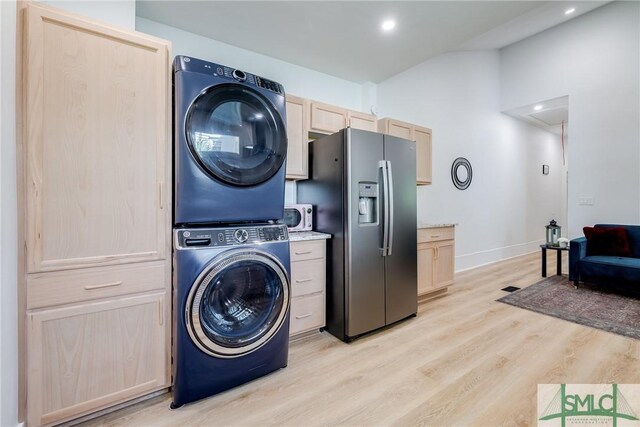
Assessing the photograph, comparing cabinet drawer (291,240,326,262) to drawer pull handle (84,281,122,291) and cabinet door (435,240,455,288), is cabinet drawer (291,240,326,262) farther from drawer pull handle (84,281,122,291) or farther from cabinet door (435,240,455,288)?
cabinet door (435,240,455,288)

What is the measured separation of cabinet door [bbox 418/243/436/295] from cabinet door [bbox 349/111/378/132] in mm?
1427

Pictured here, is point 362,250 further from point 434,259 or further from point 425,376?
point 434,259

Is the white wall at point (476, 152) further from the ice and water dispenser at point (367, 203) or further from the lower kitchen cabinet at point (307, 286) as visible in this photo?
the lower kitchen cabinet at point (307, 286)

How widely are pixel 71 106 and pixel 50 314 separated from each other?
98 cm

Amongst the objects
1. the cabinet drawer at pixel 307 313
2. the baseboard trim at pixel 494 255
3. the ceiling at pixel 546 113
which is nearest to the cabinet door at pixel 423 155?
the baseboard trim at pixel 494 255

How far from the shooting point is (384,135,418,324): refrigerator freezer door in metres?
2.49

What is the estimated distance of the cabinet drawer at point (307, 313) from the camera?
7.34ft

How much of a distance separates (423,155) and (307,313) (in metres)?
2.43

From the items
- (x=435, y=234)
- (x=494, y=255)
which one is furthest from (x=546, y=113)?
(x=435, y=234)

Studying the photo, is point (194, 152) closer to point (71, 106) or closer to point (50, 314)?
point (71, 106)

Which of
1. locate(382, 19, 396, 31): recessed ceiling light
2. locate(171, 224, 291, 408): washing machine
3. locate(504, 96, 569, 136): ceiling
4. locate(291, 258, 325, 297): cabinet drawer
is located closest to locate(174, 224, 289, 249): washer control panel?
locate(171, 224, 291, 408): washing machine

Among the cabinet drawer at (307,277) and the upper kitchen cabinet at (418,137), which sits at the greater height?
the upper kitchen cabinet at (418,137)

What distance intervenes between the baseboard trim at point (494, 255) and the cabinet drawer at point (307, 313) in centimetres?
309

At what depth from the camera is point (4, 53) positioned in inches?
47.9
